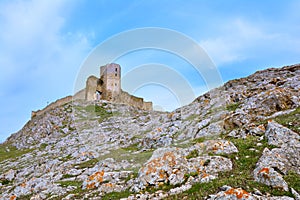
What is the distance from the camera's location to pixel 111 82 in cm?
8194

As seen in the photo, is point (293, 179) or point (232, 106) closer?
point (293, 179)

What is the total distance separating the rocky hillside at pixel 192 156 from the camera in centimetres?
1405

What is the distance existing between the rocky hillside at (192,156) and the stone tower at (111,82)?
26.2 meters

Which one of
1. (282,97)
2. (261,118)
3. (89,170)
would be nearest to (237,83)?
(282,97)

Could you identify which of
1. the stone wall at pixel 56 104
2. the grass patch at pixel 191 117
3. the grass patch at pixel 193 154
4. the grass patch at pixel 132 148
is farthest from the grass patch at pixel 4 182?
the stone wall at pixel 56 104

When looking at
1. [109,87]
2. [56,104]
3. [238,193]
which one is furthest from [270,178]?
[56,104]

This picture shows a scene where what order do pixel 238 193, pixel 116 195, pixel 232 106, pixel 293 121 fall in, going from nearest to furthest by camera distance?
pixel 238 193
pixel 116 195
pixel 293 121
pixel 232 106

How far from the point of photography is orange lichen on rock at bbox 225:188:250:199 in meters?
11.2

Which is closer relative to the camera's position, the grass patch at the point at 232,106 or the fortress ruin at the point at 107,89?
the grass patch at the point at 232,106

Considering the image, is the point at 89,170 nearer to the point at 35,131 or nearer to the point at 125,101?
the point at 35,131

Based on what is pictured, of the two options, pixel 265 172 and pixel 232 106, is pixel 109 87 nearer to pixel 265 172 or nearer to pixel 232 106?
pixel 232 106

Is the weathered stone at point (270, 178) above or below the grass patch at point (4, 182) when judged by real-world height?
below

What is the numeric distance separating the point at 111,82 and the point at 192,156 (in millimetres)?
65520

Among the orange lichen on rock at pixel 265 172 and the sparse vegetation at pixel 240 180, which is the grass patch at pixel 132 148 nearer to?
the sparse vegetation at pixel 240 180
